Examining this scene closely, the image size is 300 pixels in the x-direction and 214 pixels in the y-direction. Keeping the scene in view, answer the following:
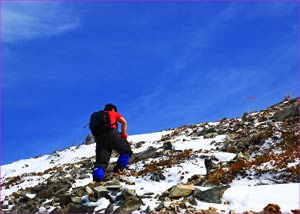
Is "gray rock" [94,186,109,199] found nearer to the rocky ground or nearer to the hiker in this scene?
the rocky ground

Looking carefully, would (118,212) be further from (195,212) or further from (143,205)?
(195,212)

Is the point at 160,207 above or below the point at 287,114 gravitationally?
below

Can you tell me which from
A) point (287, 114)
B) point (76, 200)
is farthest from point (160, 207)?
point (287, 114)

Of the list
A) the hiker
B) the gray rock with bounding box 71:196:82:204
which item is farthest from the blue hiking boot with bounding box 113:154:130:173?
the gray rock with bounding box 71:196:82:204

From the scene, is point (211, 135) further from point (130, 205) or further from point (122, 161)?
point (130, 205)

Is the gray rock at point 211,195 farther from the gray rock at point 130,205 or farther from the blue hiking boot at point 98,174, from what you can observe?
the blue hiking boot at point 98,174

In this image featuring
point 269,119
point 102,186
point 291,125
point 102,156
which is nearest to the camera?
point 102,186

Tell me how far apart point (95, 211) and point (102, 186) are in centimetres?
105

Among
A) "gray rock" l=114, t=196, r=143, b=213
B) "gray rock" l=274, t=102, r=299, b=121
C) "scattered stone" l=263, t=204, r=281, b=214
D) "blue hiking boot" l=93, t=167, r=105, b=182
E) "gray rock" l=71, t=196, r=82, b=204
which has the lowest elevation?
"scattered stone" l=263, t=204, r=281, b=214

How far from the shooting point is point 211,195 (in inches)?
346

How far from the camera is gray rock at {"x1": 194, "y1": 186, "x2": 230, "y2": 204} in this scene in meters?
8.66

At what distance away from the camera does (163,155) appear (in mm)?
17297

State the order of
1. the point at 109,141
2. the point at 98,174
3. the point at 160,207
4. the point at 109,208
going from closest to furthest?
the point at 160,207 < the point at 109,208 < the point at 98,174 < the point at 109,141

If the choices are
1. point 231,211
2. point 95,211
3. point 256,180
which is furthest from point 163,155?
point 231,211
